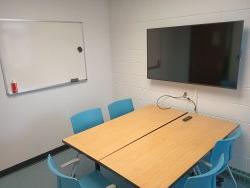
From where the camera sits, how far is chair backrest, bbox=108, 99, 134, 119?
280cm

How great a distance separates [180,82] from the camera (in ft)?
9.02

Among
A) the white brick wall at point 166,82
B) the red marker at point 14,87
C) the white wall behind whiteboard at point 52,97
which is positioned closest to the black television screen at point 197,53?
the white brick wall at point 166,82

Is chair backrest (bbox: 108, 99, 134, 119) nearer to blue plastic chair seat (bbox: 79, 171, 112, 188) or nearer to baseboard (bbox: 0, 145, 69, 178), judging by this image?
blue plastic chair seat (bbox: 79, 171, 112, 188)

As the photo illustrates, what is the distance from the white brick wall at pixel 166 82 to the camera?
90.2 inches

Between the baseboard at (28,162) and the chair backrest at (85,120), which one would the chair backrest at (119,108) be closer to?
the chair backrest at (85,120)

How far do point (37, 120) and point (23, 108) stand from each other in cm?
28

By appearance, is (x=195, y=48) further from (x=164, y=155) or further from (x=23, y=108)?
(x=23, y=108)

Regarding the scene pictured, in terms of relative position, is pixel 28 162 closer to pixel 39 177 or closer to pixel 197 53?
pixel 39 177

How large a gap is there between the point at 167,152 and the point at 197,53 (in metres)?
1.30

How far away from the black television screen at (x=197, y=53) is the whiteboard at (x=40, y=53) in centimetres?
115

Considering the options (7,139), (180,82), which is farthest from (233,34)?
(7,139)

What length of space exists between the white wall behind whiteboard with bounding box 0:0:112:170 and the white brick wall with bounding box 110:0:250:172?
0.78 feet

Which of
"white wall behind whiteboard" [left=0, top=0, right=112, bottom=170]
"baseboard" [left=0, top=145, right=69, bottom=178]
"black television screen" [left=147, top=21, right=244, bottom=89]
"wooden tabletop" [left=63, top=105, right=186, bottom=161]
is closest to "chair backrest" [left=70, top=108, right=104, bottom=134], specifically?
"wooden tabletop" [left=63, top=105, right=186, bottom=161]

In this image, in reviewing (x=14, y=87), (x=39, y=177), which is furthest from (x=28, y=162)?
(x=14, y=87)
